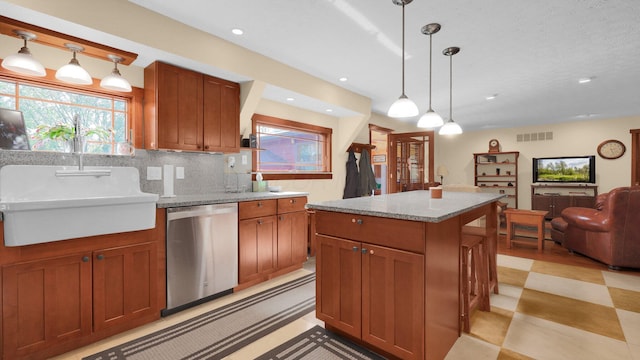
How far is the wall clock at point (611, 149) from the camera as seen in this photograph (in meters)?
6.65

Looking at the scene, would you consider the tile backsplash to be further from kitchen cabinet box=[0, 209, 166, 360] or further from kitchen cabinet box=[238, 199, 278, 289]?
kitchen cabinet box=[0, 209, 166, 360]

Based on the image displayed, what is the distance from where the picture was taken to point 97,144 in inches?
102

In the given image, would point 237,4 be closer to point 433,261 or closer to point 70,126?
point 70,126

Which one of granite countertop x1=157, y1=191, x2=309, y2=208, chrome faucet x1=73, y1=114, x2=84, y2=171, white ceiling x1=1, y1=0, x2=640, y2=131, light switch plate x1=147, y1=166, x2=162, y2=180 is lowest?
granite countertop x1=157, y1=191, x2=309, y2=208

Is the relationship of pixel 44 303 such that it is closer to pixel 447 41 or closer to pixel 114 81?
pixel 114 81

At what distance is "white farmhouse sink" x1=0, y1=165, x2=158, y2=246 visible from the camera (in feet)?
5.52

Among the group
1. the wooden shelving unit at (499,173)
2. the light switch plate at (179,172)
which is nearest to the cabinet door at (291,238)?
the light switch plate at (179,172)

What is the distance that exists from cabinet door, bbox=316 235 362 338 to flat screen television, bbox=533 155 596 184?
796cm

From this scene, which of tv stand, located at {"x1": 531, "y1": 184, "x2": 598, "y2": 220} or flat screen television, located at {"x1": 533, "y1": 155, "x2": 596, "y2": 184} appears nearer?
tv stand, located at {"x1": 531, "y1": 184, "x2": 598, "y2": 220}

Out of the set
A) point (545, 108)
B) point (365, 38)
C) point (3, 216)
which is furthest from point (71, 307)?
point (545, 108)

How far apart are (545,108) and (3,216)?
306 inches

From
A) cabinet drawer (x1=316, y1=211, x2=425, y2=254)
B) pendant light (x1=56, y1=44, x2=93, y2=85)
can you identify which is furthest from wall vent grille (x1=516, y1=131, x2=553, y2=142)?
pendant light (x1=56, y1=44, x2=93, y2=85)

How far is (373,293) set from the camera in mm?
1798

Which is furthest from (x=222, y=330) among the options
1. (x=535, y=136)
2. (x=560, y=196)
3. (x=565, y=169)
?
(x=535, y=136)
